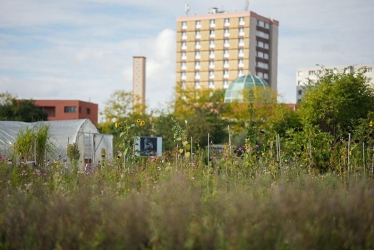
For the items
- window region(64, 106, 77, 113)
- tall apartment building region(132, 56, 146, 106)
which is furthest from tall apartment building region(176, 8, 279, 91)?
window region(64, 106, 77, 113)

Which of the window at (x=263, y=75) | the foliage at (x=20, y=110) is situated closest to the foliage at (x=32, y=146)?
the foliage at (x=20, y=110)

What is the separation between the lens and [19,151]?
750 inches

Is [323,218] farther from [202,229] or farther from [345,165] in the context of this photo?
[345,165]

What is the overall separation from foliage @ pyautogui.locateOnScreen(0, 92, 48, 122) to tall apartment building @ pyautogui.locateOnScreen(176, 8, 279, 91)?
59698 millimetres

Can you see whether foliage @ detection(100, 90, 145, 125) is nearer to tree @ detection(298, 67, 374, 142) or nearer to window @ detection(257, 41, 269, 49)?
tree @ detection(298, 67, 374, 142)

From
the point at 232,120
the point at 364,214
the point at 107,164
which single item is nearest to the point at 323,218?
the point at 364,214

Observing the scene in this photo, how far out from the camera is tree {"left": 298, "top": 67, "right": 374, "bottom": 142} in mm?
29391

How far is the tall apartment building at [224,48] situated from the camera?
Result: 119 metres

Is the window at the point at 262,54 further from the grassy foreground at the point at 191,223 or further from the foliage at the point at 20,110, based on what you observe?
the grassy foreground at the point at 191,223

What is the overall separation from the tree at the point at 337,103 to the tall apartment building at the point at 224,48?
8768cm

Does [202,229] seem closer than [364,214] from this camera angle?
Yes

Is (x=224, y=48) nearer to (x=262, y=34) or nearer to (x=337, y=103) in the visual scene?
(x=262, y=34)

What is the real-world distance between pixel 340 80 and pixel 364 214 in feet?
80.1

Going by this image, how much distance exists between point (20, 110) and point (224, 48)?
65186mm
